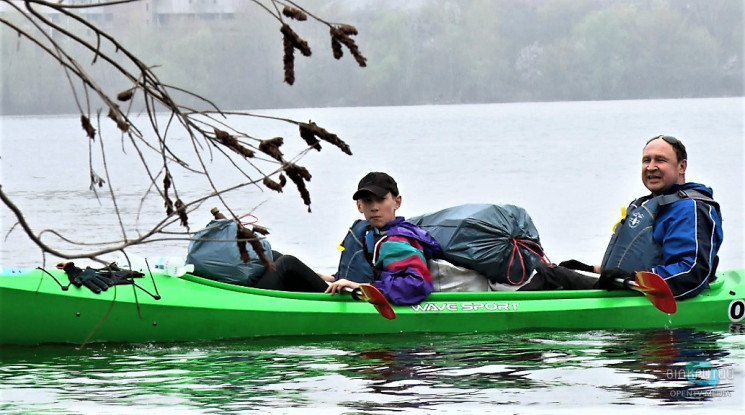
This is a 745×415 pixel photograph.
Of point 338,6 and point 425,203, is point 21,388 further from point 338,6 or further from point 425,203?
point 338,6

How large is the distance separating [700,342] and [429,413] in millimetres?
2824

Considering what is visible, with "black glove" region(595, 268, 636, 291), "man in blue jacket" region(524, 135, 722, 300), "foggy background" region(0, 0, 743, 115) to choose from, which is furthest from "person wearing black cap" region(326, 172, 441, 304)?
"foggy background" region(0, 0, 743, 115)

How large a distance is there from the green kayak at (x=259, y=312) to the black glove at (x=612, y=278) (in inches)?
2.6

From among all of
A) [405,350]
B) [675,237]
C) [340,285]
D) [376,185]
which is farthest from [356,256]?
[675,237]

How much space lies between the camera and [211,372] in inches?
306

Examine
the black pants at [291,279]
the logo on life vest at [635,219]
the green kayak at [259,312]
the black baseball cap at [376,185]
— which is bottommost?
the green kayak at [259,312]

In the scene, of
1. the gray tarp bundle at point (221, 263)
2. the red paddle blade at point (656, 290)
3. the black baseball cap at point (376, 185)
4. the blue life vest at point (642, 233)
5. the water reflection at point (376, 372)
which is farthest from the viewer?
the gray tarp bundle at point (221, 263)

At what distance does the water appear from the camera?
701cm

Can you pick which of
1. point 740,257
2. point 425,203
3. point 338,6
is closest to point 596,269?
point 740,257

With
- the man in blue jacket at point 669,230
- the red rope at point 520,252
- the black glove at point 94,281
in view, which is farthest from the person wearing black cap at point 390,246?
the black glove at point 94,281

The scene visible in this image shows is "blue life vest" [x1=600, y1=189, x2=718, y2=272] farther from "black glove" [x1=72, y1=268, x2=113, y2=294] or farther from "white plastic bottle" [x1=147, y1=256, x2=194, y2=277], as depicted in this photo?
"black glove" [x1=72, y1=268, x2=113, y2=294]

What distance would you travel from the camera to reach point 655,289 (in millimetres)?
8469

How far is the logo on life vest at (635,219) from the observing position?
8586mm

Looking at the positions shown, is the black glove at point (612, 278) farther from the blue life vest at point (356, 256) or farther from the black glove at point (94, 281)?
the black glove at point (94, 281)
